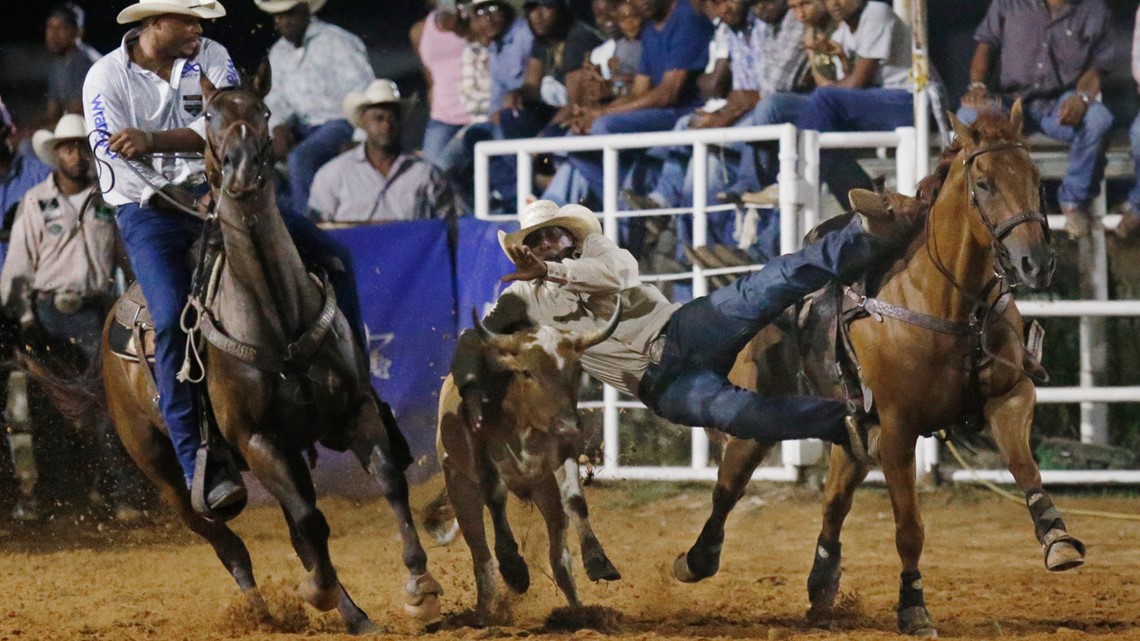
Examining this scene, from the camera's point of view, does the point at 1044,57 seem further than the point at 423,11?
No

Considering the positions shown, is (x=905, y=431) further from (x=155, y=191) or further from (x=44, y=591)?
(x=44, y=591)

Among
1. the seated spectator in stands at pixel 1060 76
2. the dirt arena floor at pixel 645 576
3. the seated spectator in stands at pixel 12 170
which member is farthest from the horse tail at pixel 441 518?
the seated spectator in stands at pixel 12 170

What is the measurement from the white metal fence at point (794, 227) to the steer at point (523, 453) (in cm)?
287

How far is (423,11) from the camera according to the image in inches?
449

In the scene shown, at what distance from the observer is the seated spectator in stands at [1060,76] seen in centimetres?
946

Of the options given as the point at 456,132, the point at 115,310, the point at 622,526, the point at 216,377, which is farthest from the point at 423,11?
the point at 216,377

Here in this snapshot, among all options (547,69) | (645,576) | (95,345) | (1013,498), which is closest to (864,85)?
(547,69)

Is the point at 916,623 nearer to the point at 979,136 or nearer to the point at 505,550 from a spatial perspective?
the point at 505,550

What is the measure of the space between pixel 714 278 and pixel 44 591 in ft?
13.5

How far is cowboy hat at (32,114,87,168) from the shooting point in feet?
34.6

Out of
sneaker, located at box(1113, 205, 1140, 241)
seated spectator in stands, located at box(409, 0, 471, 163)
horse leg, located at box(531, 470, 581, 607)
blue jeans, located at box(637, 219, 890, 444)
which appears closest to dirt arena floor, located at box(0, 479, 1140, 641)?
horse leg, located at box(531, 470, 581, 607)

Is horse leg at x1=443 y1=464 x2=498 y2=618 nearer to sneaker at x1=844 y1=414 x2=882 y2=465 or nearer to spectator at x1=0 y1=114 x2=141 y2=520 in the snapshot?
sneaker at x1=844 y1=414 x2=882 y2=465

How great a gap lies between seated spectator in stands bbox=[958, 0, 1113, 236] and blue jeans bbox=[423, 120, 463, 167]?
3.42 metres

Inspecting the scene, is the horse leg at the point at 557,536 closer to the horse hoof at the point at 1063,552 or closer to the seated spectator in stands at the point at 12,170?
the horse hoof at the point at 1063,552
